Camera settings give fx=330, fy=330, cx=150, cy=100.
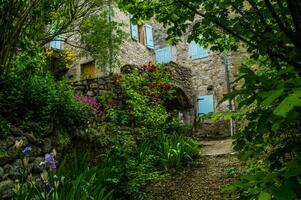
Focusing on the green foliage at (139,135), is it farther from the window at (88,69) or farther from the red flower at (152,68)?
the window at (88,69)

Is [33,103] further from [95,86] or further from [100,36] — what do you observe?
[100,36]

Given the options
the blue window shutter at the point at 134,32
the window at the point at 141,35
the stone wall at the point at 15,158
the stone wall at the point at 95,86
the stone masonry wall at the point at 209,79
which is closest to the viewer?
the stone wall at the point at 15,158

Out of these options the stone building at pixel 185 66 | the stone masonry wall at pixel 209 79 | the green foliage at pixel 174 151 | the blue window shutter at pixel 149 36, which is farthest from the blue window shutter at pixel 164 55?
Result: the green foliage at pixel 174 151

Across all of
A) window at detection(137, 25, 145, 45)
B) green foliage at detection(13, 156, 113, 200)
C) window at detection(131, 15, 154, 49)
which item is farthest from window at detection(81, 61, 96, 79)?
green foliage at detection(13, 156, 113, 200)

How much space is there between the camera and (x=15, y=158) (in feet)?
15.0

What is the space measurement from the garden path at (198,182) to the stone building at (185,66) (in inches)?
233

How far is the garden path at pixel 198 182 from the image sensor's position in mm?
5766

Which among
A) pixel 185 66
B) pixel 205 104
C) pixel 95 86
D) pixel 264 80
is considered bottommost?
pixel 264 80

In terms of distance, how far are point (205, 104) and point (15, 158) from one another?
11710mm

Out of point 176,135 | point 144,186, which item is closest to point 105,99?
point 176,135

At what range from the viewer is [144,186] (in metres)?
6.19

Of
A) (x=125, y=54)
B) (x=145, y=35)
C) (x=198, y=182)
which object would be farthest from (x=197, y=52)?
(x=198, y=182)

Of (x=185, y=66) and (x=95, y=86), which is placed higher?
(x=185, y=66)

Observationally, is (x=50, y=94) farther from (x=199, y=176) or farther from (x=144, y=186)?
(x=199, y=176)
